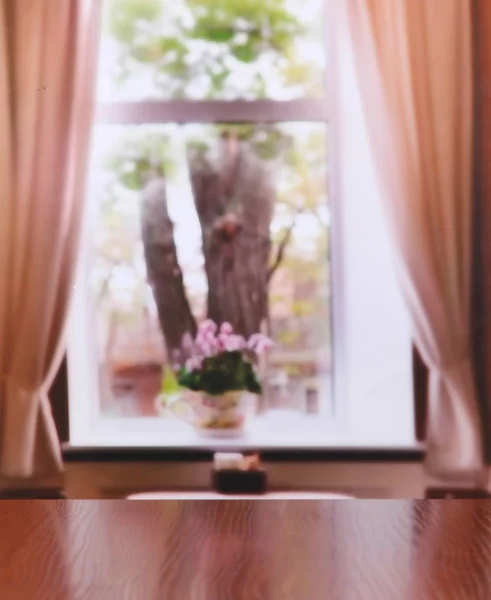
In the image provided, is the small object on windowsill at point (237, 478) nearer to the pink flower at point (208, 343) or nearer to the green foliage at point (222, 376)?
the green foliage at point (222, 376)

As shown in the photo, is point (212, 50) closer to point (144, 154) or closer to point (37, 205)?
point (144, 154)

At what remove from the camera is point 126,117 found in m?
2.78

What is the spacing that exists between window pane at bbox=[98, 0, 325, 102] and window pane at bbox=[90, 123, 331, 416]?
0.14 m

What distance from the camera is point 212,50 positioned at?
2.79 m

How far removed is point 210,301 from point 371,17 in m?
1.10

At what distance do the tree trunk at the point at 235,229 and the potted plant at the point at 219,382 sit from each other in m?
0.17

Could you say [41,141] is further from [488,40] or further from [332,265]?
[488,40]

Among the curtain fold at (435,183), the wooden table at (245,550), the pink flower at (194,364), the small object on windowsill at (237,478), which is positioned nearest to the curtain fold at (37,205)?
the pink flower at (194,364)

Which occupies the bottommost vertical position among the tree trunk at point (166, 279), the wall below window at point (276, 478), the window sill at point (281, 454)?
the wall below window at point (276, 478)

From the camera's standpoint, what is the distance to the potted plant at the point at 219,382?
254 centimetres

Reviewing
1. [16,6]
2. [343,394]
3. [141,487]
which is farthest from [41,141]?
[343,394]

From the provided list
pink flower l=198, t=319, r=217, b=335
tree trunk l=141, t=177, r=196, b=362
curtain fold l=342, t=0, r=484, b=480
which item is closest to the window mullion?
tree trunk l=141, t=177, r=196, b=362

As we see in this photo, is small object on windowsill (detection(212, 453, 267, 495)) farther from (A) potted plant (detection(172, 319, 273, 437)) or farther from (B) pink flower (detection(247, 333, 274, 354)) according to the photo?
(B) pink flower (detection(247, 333, 274, 354))

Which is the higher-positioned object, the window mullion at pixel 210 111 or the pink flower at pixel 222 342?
the window mullion at pixel 210 111
